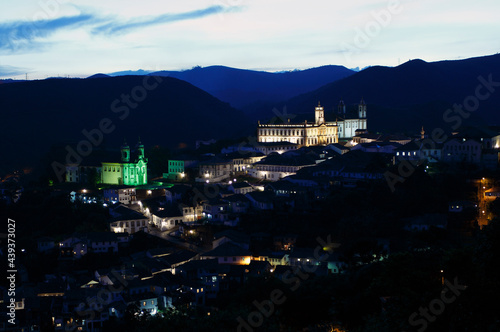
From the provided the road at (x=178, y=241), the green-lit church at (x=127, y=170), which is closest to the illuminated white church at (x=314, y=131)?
the green-lit church at (x=127, y=170)

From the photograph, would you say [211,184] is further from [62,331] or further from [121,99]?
[121,99]

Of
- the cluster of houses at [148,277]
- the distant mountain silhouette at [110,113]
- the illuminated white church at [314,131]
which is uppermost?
the distant mountain silhouette at [110,113]

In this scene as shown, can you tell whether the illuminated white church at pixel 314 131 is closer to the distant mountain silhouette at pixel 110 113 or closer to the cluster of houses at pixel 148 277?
the cluster of houses at pixel 148 277

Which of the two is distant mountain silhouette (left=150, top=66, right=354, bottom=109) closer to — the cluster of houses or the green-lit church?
the green-lit church

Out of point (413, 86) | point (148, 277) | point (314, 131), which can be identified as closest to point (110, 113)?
point (413, 86)

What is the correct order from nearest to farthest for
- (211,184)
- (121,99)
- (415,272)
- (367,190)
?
(415,272)
(367,190)
(211,184)
(121,99)

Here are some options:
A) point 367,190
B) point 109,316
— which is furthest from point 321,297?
point 367,190

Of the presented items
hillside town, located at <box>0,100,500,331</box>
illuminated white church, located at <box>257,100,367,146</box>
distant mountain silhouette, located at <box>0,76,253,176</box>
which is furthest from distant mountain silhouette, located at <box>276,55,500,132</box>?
hillside town, located at <box>0,100,500,331</box>
